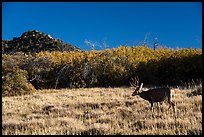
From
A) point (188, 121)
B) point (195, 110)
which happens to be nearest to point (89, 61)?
point (195, 110)

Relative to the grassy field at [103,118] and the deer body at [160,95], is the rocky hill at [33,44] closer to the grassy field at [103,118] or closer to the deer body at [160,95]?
the grassy field at [103,118]

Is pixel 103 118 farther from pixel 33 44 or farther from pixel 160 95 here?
pixel 33 44

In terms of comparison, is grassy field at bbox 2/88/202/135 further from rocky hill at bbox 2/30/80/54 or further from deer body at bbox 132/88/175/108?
rocky hill at bbox 2/30/80/54

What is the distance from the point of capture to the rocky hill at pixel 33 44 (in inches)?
1274

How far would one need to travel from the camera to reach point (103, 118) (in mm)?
8523

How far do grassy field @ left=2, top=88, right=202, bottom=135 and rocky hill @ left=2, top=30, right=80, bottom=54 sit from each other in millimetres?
20369

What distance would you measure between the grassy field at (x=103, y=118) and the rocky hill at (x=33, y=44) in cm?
2037

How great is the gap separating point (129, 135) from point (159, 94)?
371cm

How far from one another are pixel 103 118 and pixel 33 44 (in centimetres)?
2671

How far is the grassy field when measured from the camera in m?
7.17

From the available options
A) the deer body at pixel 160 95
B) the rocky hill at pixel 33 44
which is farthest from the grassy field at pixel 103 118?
the rocky hill at pixel 33 44

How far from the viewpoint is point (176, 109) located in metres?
9.21

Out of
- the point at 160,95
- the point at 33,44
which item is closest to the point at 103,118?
the point at 160,95

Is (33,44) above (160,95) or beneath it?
above
